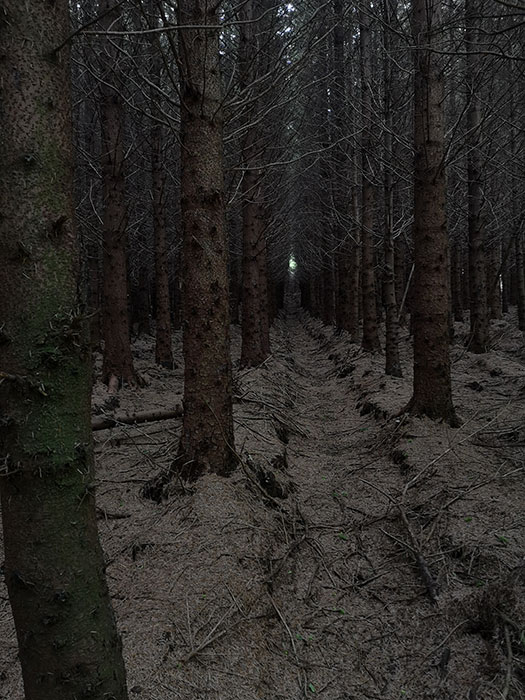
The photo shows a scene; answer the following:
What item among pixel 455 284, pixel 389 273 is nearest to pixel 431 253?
pixel 389 273

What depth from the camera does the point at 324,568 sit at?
338 centimetres

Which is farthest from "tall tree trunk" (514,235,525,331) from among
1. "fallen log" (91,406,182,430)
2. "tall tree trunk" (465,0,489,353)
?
"fallen log" (91,406,182,430)

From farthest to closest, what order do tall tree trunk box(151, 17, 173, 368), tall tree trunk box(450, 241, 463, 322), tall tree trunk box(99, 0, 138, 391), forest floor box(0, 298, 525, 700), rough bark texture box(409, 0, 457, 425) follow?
tall tree trunk box(450, 241, 463, 322) → tall tree trunk box(151, 17, 173, 368) → tall tree trunk box(99, 0, 138, 391) → rough bark texture box(409, 0, 457, 425) → forest floor box(0, 298, 525, 700)

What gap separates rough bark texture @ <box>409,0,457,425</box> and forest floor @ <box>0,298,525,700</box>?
363mm

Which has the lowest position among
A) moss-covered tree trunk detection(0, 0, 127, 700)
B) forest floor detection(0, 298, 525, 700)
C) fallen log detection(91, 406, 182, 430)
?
forest floor detection(0, 298, 525, 700)

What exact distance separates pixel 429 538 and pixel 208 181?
317 centimetres

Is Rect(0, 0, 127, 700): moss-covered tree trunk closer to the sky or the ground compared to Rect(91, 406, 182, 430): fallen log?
closer to the sky

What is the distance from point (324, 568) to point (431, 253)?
12.7 ft

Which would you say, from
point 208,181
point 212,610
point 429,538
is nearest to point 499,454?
point 429,538

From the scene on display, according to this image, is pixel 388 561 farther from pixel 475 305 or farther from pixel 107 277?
pixel 475 305

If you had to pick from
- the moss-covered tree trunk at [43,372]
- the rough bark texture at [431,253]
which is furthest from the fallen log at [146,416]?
the moss-covered tree trunk at [43,372]

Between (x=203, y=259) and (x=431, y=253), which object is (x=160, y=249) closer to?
(x=431, y=253)

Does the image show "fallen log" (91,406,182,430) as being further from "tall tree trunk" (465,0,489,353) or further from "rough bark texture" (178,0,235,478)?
"tall tree trunk" (465,0,489,353)

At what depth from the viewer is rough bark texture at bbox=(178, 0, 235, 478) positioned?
3887mm
